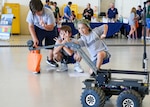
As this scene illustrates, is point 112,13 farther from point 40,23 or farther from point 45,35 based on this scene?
point 40,23

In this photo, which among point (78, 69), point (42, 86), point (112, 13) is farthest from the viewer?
point (112, 13)

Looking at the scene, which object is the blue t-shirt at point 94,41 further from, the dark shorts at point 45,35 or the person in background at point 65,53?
the dark shorts at point 45,35

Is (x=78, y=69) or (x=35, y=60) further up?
(x=35, y=60)

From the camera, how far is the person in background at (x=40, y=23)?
402cm

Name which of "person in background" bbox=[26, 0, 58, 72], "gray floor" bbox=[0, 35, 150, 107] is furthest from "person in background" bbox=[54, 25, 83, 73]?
"person in background" bbox=[26, 0, 58, 72]

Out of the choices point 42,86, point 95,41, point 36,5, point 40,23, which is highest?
point 36,5

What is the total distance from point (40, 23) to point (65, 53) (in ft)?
1.79

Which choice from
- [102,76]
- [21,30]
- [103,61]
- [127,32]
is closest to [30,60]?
[103,61]

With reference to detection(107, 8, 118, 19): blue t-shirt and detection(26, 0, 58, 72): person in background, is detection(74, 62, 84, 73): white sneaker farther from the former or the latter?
detection(107, 8, 118, 19): blue t-shirt

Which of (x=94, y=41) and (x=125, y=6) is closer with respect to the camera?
(x=94, y=41)

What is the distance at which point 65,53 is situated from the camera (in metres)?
4.37

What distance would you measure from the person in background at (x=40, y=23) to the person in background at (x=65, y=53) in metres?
0.22

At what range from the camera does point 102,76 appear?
2.58m

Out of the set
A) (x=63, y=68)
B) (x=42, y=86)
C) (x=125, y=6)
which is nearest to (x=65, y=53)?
(x=63, y=68)
